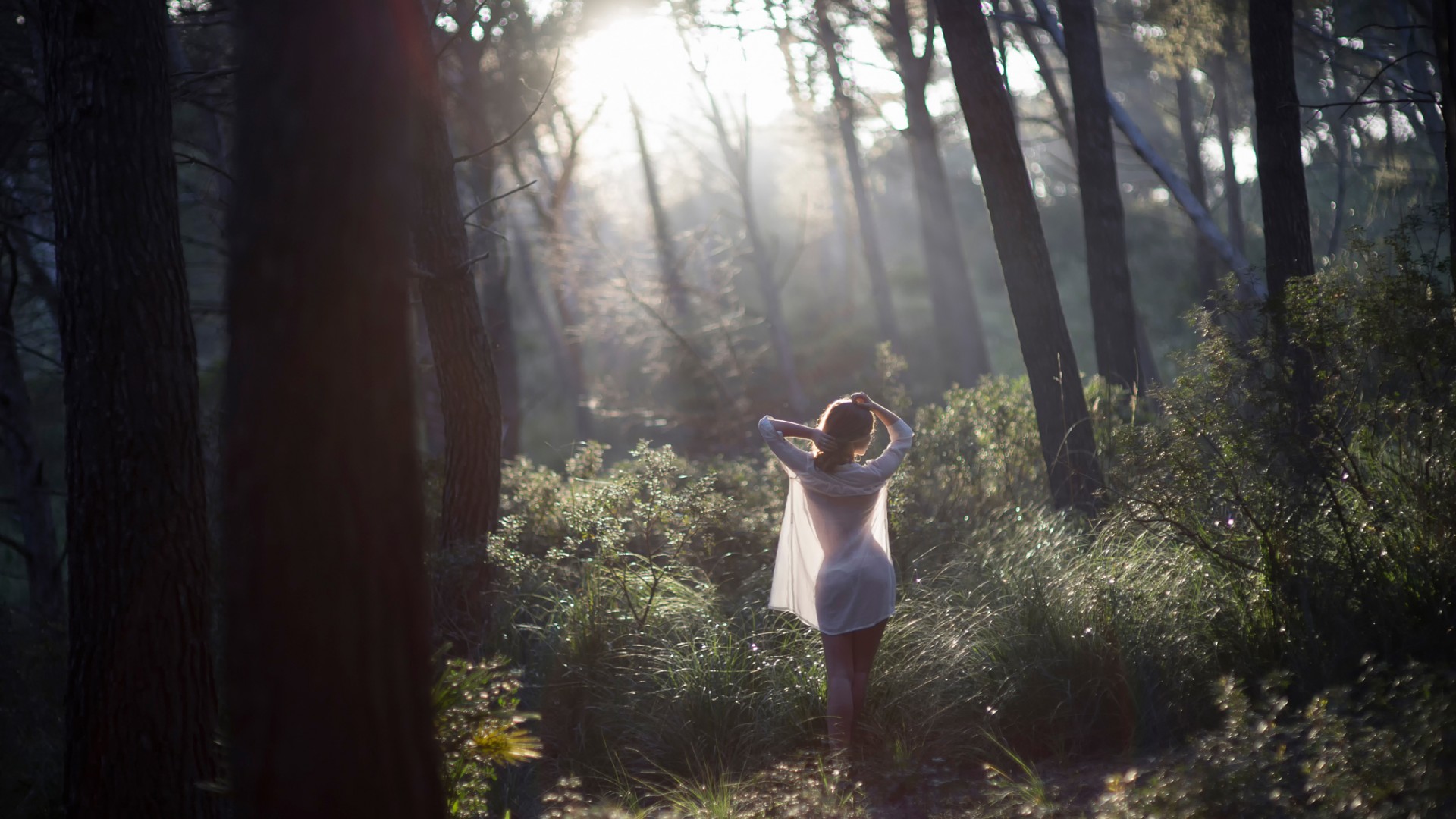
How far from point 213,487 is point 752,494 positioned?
5.00 metres

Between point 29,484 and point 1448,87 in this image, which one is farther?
point 29,484

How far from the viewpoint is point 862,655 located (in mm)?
4738

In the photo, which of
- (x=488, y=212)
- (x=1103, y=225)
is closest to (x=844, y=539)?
(x=1103, y=225)

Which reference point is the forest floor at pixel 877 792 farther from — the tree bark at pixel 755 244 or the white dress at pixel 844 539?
the tree bark at pixel 755 244

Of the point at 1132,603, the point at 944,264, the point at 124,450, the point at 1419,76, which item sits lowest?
the point at 1132,603

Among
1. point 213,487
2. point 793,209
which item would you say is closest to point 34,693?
point 213,487

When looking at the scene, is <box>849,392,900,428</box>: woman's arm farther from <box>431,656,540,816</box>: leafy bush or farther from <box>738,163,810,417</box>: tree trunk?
<box>738,163,810,417</box>: tree trunk

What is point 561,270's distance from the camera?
1914 centimetres

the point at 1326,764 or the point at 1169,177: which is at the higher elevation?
the point at 1169,177

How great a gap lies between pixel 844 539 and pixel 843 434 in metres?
A: 0.50

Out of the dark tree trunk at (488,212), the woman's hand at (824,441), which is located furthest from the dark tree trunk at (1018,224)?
the dark tree trunk at (488,212)

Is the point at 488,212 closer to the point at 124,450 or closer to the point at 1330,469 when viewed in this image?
the point at 124,450

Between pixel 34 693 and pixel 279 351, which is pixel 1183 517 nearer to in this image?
pixel 279 351

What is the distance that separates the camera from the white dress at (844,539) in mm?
4637
